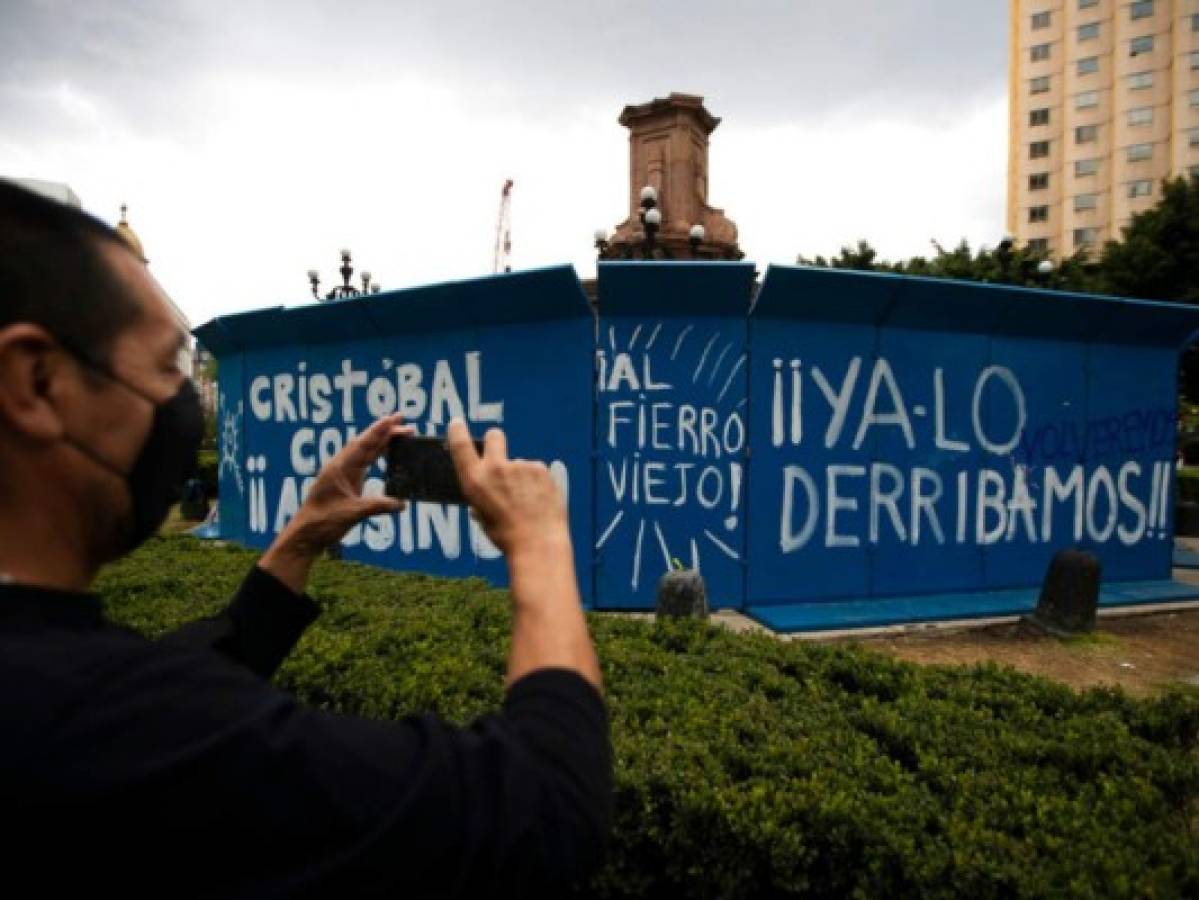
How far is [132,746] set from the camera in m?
0.72

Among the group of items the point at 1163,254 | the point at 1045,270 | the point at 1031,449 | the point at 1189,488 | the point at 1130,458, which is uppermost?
the point at 1163,254

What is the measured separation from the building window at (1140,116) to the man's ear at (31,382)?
76515 millimetres

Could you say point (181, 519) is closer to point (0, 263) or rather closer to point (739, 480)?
point (739, 480)

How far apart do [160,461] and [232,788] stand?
0.54 metres

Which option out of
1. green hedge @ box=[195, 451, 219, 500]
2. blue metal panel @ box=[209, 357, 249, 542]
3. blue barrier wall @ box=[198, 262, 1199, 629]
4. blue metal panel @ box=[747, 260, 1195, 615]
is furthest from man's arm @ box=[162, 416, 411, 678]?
green hedge @ box=[195, 451, 219, 500]

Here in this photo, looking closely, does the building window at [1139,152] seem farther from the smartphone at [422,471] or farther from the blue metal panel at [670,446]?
the smartphone at [422,471]

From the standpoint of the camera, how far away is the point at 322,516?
59.4 inches

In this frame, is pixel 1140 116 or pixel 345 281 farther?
pixel 1140 116

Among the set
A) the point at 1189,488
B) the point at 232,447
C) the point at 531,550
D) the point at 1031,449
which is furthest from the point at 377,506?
the point at 1189,488

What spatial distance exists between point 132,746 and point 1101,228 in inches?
2985

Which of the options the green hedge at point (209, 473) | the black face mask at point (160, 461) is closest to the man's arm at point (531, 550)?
the black face mask at point (160, 461)

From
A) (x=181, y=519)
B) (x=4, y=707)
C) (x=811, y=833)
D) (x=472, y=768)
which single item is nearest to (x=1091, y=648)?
(x=811, y=833)

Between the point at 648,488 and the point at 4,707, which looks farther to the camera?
the point at 648,488

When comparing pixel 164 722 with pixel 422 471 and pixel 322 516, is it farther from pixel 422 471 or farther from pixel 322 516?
pixel 322 516
